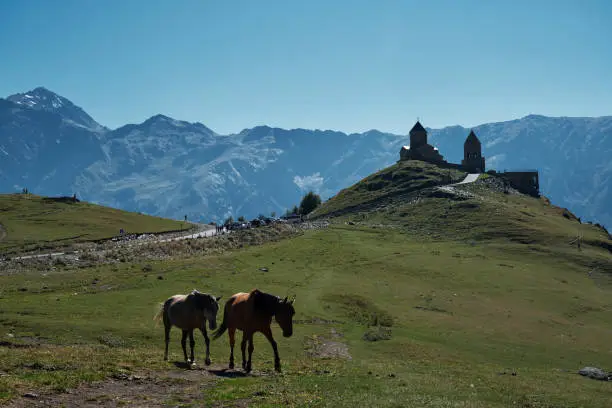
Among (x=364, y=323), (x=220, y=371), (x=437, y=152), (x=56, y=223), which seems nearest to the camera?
(x=220, y=371)

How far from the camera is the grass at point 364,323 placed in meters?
22.0

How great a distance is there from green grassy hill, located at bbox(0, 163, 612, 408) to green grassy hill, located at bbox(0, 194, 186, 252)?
992 inches

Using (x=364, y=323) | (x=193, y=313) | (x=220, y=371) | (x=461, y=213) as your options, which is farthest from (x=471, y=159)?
(x=220, y=371)

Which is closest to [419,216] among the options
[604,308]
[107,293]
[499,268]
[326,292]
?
[499,268]

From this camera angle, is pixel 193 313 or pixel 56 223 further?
pixel 56 223

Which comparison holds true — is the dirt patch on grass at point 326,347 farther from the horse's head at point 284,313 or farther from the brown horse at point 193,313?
the horse's head at point 284,313

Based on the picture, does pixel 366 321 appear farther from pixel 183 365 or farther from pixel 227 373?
pixel 183 365

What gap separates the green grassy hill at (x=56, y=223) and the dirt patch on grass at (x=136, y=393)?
223 feet

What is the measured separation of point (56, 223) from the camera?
4065 inches

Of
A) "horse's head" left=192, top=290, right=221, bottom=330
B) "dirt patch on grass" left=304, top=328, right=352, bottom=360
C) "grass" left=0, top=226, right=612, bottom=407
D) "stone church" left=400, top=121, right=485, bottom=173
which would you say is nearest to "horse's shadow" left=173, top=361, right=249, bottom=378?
"grass" left=0, top=226, right=612, bottom=407

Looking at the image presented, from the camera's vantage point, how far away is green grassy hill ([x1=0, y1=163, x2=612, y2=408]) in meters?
21.3

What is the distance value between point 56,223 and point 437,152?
128m

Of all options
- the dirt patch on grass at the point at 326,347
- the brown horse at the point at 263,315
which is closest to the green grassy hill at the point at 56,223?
the dirt patch on grass at the point at 326,347

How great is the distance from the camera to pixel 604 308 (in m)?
62.1
